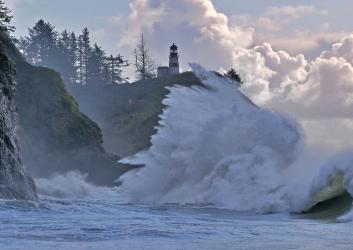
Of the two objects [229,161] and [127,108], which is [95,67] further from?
[229,161]

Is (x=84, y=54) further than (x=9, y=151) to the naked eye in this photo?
Yes

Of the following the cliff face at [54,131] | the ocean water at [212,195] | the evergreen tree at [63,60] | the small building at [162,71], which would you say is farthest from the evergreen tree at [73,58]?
the ocean water at [212,195]

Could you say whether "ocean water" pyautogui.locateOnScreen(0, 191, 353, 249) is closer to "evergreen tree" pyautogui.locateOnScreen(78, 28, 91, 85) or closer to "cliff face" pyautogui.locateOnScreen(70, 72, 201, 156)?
"cliff face" pyautogui.locateOnScreen(70, 72, 201, 156)

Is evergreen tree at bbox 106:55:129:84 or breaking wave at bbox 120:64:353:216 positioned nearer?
breaking wave at bbox 120:64:353:216

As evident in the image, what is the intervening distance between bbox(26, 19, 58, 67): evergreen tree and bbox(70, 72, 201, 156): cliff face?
6737mm

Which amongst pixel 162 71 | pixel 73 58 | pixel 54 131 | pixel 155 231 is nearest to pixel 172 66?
pixel 162 71

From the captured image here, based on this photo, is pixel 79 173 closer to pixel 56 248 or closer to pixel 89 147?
pixel 89 147

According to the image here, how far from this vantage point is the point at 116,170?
6197 centimetres

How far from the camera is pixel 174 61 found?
110438mm

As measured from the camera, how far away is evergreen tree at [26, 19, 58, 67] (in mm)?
112000

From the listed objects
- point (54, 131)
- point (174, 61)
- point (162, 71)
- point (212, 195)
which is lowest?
point (212, 195)

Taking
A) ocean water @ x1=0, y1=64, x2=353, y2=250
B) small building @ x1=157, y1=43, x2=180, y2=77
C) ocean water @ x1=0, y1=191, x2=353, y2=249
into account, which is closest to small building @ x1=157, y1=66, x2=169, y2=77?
small building @ x1=157, y1=43, x2=180, y2=77

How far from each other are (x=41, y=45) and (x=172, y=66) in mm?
20853

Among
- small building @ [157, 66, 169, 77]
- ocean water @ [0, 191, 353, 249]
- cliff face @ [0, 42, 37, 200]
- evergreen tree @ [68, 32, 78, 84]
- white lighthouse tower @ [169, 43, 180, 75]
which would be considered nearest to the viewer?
ocean water @ [0, 191, 353, 249]
